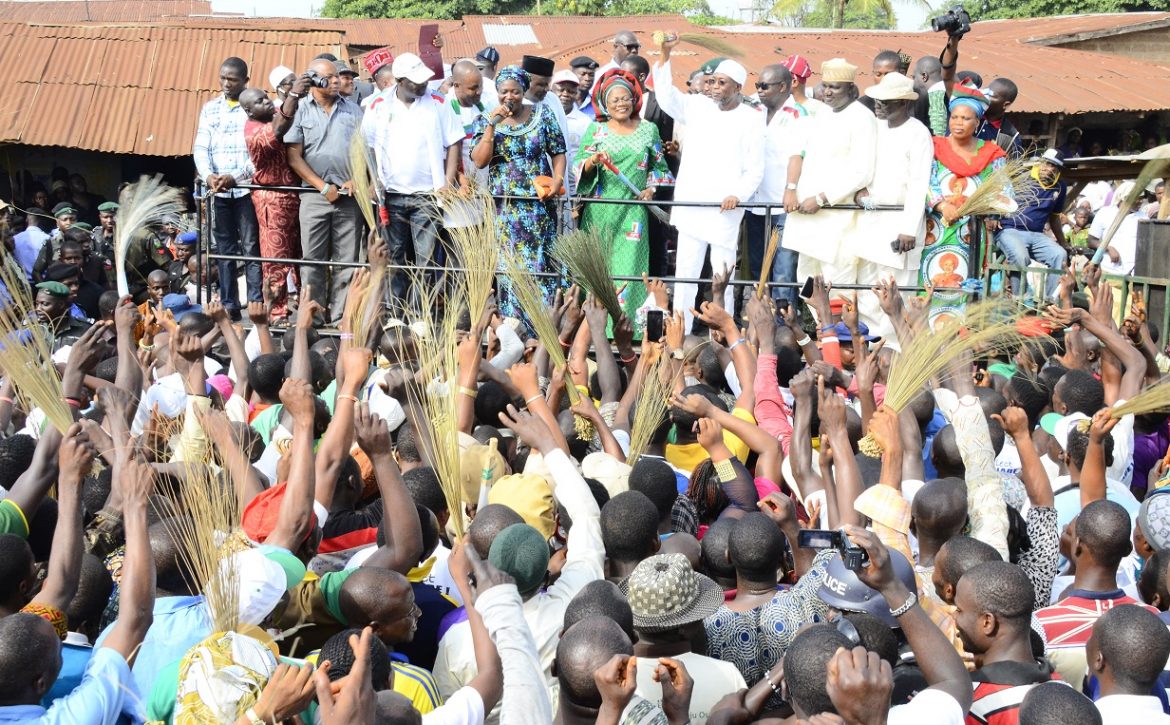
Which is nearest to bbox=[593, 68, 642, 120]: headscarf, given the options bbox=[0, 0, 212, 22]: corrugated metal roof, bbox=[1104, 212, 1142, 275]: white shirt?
bbox=[1104, 212, 1142, 275]: white shirt

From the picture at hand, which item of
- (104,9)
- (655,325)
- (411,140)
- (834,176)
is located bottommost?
(655,325)

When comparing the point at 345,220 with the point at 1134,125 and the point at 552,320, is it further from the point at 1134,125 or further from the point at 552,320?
the point at 1134,125

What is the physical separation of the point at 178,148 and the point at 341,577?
48.2 feet

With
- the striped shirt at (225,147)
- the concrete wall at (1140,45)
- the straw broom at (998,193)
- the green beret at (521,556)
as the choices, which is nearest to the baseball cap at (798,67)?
the straw broom at (998,193)

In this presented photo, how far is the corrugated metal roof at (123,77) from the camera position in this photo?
1717 centimetres

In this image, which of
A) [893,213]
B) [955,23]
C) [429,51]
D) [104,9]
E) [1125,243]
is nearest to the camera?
[893,213]

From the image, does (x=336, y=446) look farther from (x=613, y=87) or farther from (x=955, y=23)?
(x=955, y=23)

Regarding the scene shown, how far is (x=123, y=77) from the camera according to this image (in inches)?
715

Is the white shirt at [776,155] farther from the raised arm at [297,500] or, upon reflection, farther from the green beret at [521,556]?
the green beret at [521,556]

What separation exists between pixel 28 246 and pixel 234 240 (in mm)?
4191

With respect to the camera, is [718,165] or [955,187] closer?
[955,187]

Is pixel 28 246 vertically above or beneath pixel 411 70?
beneath

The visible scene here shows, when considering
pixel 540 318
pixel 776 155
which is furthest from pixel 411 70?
pixel 540 318

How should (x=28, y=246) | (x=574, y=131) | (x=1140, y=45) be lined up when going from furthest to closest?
(x=1140, y=45) < (x=28, y=246) < (x=574, y=131)
